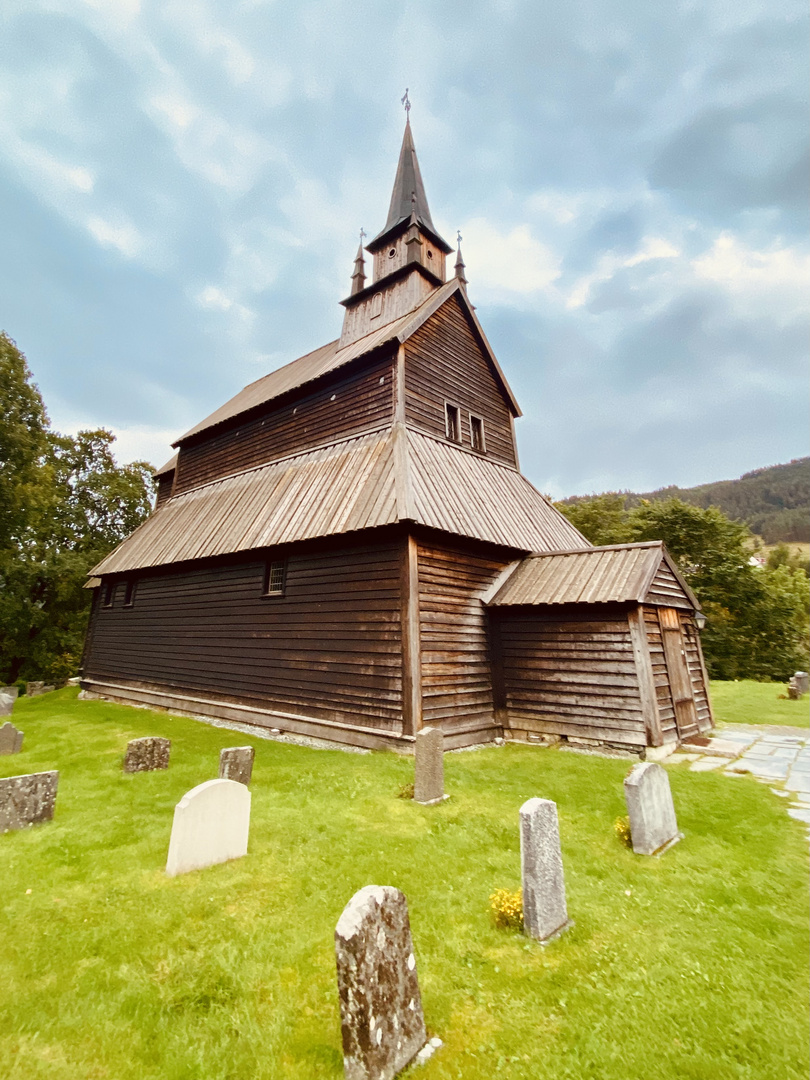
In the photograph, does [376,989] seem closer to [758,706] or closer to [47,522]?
[758,706]

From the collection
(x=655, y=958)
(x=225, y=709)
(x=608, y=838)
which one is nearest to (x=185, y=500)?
(x=225, y=709)

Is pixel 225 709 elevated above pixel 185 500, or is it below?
below

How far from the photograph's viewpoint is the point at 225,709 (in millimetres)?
13688

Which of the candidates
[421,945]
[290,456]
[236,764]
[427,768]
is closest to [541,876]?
[421,945]

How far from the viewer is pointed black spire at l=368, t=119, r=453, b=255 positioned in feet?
62.7

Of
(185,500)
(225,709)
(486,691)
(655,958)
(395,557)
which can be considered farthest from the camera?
(185,500)

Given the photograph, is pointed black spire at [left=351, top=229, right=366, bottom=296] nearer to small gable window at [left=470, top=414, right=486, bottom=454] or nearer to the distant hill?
small gable window at [left=470, top=414, right=486, bottom=454]

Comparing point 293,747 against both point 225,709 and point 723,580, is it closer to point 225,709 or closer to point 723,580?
point 225,709

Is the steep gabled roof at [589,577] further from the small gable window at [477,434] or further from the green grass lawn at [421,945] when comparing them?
the small gable window at [477,434]

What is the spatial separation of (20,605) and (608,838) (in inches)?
1269

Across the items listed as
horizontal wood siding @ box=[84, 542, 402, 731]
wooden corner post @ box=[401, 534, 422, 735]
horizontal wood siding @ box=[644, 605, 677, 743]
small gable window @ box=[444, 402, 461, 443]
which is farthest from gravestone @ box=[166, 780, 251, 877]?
small gable window @ box=[444, 402, 461, 443]

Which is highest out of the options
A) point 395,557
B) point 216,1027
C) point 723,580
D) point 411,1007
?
point 723,580

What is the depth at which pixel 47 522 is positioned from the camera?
1155 inches

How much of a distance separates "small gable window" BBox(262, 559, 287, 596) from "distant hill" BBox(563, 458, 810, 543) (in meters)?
79.7
